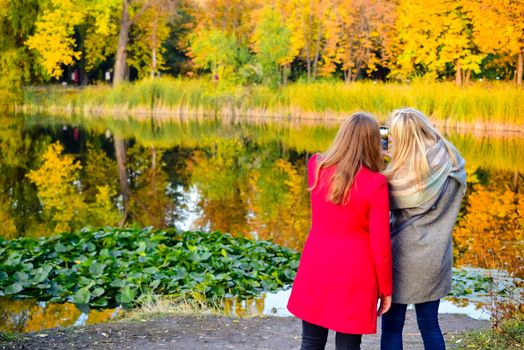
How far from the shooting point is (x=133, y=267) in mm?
7773

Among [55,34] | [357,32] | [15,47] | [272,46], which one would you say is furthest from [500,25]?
[15,47]

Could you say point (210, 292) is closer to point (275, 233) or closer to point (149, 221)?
point (275, 233)

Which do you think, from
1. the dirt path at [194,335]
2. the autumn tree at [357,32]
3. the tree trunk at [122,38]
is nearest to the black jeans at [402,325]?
the dirt path at [194,335]

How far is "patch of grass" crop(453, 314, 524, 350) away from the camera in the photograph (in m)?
5.14

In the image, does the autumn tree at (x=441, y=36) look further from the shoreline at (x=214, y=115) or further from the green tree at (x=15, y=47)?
the green tree at (x=15, y=47)

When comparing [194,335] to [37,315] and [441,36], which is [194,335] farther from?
[441,36]

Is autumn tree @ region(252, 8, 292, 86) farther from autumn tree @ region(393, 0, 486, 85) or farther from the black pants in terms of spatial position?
the black pants

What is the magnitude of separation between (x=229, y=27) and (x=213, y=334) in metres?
34.3

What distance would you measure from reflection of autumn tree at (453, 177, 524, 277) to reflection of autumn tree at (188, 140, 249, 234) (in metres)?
3.04

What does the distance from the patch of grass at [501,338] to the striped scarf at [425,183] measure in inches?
58.5

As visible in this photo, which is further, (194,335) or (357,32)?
(357,32)

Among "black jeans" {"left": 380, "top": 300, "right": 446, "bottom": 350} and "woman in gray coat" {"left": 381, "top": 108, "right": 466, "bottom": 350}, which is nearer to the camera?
"woman in gray coat" {"left": 381, "top": 108, "right": 466, "bottom": 350}

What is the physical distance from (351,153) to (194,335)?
267 centimetres

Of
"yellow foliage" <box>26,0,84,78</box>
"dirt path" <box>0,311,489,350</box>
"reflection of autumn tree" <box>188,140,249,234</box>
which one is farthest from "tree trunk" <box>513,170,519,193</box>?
"yellow foliage" <box>26,0,84,78</box>
